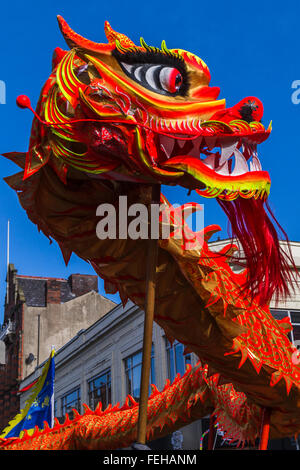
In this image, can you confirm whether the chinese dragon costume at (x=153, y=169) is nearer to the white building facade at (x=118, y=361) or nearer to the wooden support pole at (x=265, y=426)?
the wooden support pole at (x=265, y=426)

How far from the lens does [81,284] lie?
3272 cm

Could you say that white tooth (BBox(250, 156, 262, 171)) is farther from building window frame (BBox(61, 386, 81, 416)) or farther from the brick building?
the brick building

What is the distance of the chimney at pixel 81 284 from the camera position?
32438mm

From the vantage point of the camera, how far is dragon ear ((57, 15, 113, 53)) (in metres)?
3.61

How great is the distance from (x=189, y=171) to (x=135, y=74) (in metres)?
0.70

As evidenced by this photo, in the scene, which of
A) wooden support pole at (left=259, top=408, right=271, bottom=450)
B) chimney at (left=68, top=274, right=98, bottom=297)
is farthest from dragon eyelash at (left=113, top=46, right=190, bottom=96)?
chimney at (left=68, top=274, right=98, bottom=297)

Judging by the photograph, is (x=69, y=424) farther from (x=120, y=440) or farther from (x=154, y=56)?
(x=154, y=56)

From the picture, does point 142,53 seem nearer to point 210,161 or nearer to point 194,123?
point 194,123

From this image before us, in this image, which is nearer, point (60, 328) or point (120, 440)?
point (120, 440)

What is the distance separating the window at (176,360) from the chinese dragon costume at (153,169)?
363 inches

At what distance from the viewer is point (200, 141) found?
353cm

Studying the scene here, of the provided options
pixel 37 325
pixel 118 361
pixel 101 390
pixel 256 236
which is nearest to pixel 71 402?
pixel 101 390

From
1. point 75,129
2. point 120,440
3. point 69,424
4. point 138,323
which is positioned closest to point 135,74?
point 75,129

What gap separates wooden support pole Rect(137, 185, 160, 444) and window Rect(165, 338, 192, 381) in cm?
1001
